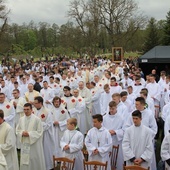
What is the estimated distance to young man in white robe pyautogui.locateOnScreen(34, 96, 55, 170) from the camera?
7641 mm

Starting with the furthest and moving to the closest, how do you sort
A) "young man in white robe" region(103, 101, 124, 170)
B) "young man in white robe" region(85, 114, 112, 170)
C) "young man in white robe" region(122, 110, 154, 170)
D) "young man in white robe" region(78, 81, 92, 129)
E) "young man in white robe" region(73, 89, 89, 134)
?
"young man in white robe" region(78, 81, 92, 129)
"young man in white robe" region(73, 89, 89, 134)
"young man in white robe" region(103, 101, 124, 170)
"young man in white robe" region(85, 114, 112, 170)
"young man in white robe" region(122, 110, 154, 170)

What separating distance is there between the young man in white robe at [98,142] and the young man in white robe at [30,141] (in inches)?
52.1

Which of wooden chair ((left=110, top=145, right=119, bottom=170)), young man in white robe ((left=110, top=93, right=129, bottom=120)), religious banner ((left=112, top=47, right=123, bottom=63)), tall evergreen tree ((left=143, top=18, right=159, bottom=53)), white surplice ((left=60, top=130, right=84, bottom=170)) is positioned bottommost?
wooden chair ((left=110, top=145, right=119, bottom=170))

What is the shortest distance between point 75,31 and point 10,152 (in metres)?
33.7

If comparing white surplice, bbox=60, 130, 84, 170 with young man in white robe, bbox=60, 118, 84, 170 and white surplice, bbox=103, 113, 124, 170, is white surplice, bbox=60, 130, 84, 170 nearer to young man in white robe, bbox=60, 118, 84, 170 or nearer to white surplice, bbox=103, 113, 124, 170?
young man in white robe, bbox=60, 118, 84, 170

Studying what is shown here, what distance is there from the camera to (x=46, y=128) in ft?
25.0

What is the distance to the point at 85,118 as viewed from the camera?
11312 millimetres

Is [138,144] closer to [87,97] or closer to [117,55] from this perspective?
[87,97]

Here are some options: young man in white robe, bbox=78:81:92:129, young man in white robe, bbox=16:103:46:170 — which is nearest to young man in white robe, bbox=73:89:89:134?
young man in white robe, bbox=78:81:92:129

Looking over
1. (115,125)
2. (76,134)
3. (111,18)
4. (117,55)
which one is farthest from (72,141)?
(111,18)

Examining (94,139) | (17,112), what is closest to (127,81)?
(17,112)

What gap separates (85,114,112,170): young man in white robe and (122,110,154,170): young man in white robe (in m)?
0.45

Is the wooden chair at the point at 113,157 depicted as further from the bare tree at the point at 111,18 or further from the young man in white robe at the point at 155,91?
the bare tree at the point at 111,18

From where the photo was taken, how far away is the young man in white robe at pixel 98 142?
641cm
